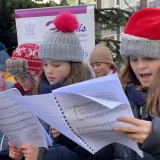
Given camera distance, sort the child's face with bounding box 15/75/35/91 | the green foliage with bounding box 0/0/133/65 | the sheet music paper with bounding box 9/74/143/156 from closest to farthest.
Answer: the sheet music paper with bounding box 9/74/143/156 → the child's face with bounding box 15/75/35/91 → the green foliage with bounding box 0/0/133/65

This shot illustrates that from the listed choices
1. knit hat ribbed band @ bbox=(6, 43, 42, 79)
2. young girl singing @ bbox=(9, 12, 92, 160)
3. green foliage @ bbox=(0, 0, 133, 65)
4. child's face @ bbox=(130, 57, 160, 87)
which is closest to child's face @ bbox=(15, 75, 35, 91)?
knit hat ribbed band @ bbox=(6, 43, 42, 79)

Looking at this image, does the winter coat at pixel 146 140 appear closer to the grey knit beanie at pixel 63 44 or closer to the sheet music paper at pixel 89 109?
the sheet music paper at pixel 89 109

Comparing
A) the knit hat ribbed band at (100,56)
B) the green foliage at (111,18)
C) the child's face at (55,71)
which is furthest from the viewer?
the green foliage at (111,18)

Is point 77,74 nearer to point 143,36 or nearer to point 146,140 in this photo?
point 143,36

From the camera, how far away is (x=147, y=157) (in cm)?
164

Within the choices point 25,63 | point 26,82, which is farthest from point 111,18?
point 26,82

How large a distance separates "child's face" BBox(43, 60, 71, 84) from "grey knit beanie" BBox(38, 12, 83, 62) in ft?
0.10

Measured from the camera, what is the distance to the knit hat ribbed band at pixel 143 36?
6.04 ft

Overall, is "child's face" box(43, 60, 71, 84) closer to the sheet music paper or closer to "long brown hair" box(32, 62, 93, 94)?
"long brown hair" box(32, 62, 93, 94)

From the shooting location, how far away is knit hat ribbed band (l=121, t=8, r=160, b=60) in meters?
1.84

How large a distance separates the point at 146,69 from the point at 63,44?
2.46 feet

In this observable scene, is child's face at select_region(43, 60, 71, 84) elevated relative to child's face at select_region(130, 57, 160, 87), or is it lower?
lower

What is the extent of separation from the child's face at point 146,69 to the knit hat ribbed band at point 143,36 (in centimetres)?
3

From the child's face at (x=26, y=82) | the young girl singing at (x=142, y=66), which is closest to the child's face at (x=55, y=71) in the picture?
the young girl singing at (x=142, y=66)
